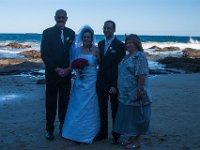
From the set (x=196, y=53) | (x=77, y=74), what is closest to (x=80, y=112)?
(x=77, y=74)

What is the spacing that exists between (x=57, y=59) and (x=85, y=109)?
933mm

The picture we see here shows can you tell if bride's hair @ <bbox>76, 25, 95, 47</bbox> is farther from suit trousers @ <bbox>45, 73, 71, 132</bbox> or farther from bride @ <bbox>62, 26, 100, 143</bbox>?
suit trousers @ <bbox>45, 73, 71, 132</bbox>

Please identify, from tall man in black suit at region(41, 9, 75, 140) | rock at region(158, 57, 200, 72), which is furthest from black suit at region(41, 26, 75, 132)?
rock at region(158, 57, 200, 72)

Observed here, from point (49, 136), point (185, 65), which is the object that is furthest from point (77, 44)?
point (185, 65)

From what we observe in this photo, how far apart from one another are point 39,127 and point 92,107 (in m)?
1.50

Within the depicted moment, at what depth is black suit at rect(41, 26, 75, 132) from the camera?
6.61 meters

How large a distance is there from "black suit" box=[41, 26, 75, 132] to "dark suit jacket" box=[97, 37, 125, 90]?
0.64 meters

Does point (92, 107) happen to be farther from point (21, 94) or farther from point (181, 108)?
point (21, 94)

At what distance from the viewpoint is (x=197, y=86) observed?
13383mm

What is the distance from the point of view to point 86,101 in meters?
6.56

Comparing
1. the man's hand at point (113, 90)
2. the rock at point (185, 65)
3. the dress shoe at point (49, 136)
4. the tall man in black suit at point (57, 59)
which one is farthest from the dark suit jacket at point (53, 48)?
the rock at point (185, 65)

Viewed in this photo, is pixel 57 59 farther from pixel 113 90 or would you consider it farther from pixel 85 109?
pixel 113 90

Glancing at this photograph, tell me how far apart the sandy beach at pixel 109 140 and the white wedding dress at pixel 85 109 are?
186 millimetres

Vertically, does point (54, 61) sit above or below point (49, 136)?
above
